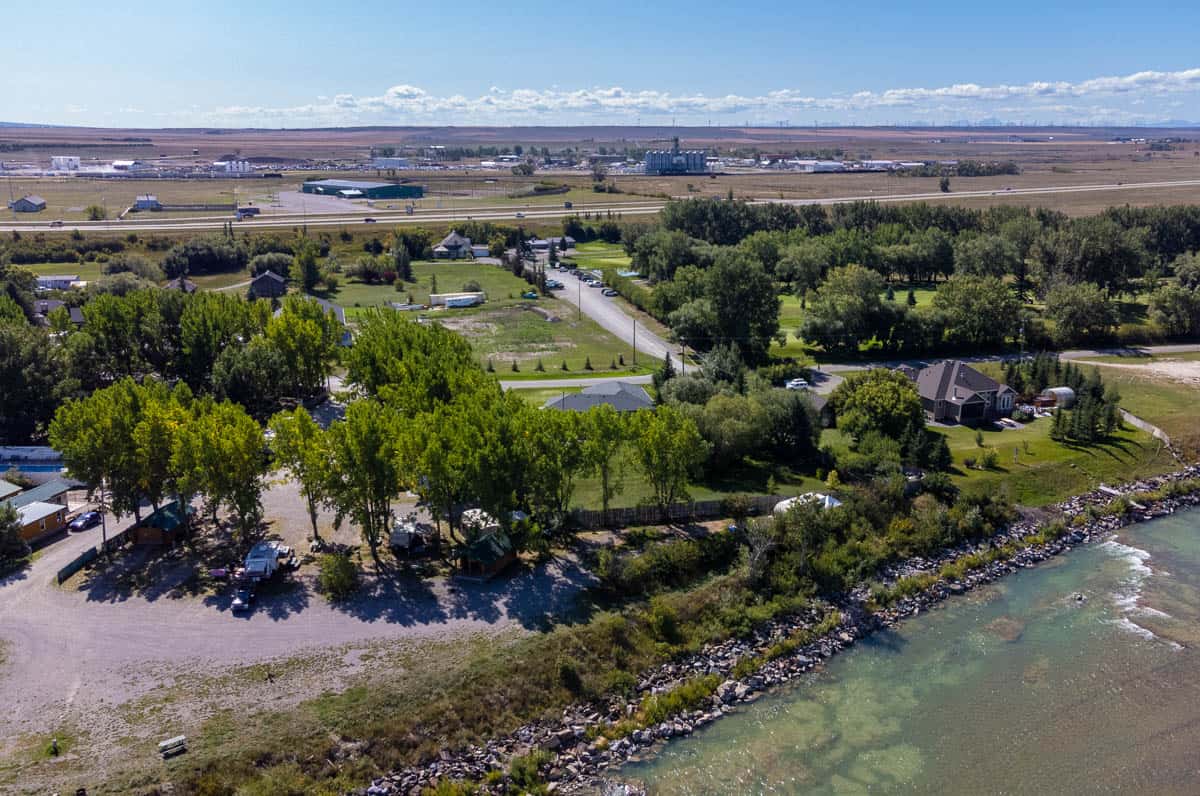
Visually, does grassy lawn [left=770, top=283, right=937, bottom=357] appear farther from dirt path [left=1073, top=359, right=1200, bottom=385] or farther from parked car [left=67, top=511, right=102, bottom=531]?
parked car [left=67, top=511, right=102, bottom=531]

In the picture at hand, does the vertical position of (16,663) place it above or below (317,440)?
below

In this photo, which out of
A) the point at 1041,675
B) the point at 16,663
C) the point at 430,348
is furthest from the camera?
the point at 430,348

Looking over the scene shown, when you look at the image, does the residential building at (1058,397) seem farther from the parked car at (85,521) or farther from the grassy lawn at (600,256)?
the grassy lawn at (600,256)

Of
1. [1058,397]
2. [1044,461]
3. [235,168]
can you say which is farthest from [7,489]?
[235,168]

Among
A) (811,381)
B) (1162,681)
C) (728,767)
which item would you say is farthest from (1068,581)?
(811,381)

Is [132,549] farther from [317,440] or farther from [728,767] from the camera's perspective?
[728,767]

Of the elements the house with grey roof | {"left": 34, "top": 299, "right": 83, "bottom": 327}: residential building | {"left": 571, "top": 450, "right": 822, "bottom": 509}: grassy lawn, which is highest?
{"left": 34, "top": 299, "right": 83, "bottom": 327}: residential building

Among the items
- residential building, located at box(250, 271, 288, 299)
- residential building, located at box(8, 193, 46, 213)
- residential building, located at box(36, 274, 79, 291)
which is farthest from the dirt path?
residential building, located at box(8, 193, 46, 213)
